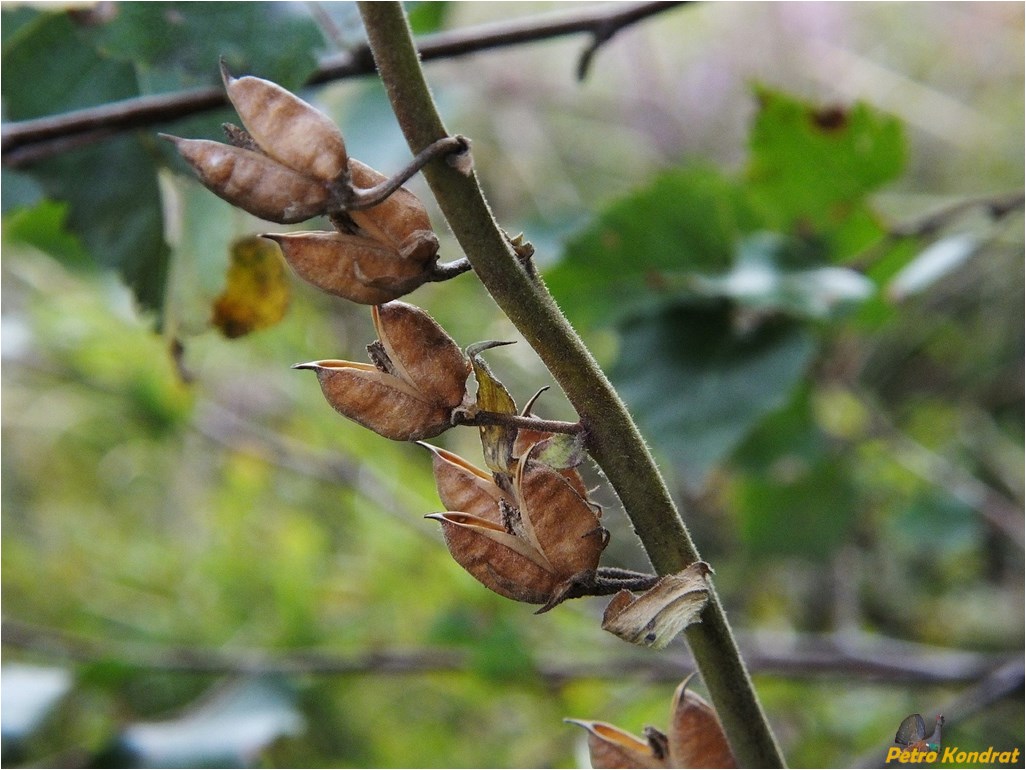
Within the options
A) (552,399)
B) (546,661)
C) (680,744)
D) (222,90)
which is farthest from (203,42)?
(552,399)

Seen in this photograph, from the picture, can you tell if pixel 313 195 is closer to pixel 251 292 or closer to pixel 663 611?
pixel 663 611

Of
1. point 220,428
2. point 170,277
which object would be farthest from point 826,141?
point 220,428

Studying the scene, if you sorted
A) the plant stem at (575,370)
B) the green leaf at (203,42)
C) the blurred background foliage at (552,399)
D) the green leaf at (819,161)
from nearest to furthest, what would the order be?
1. the plant stem at (575,370)
2. the green leaf at (203,42)
3. the blurred background foliage at (552,399)
4. the green leaf at (819,161)

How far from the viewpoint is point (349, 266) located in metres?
0.21

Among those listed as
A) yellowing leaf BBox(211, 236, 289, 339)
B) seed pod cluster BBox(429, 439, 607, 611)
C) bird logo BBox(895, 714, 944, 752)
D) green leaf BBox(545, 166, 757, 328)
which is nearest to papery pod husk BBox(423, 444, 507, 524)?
seed pod cluster BBox(429, 439, 607, 611)

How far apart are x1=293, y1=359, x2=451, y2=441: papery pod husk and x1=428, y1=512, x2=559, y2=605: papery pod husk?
2 cm

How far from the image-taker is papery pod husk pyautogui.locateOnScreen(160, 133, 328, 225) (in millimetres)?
196

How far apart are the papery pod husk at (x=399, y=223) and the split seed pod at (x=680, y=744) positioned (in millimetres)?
137

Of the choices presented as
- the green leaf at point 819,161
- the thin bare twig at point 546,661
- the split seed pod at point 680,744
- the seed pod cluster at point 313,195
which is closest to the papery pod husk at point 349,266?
the seed pod cluster at point 313,195

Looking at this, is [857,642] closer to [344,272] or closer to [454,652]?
[454,652]

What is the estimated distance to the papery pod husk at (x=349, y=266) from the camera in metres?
0.20

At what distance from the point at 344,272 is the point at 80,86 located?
1.14 feet

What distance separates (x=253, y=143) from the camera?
21 centimetres

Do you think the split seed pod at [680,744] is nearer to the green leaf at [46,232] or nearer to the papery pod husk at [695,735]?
the papery pod husk at [695,735]
